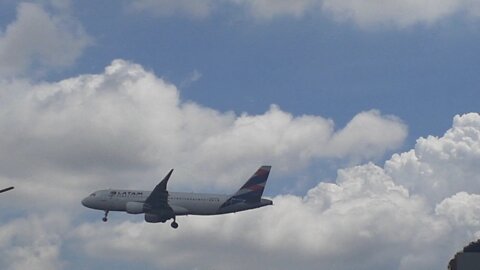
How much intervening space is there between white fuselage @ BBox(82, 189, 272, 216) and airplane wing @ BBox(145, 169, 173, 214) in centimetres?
262

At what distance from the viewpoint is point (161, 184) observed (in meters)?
176

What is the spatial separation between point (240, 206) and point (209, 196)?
649cm

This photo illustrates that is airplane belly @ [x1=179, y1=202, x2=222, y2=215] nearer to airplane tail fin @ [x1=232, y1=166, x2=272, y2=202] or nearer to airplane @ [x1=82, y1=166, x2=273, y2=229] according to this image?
airplane @ [x1=82, y1=166, x2=273, y2=229]

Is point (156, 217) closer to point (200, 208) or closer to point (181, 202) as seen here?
point (181, 202)

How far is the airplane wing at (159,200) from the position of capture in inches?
6924

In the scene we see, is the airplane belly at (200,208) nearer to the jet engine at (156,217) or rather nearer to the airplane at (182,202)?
the airplane at (182,202)

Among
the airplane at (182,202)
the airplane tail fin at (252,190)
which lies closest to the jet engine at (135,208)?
the airplane at (182,202)

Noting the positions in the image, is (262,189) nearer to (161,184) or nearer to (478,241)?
(161,184)

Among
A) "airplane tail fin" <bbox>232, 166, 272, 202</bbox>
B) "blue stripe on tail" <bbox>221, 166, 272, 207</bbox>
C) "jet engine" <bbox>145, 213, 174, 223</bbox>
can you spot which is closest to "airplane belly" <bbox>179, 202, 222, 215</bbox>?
"blue stripe on tail" <bbox>221, 166, 272, 207</bbox>

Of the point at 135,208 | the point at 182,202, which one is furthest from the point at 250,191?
the point at 135,208

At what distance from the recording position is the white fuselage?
594 feet

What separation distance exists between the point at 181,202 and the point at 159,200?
6.50 m

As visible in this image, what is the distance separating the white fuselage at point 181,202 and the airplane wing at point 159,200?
2624 mm

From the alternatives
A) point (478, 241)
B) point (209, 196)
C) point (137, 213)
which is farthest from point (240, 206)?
point (478, 241)
